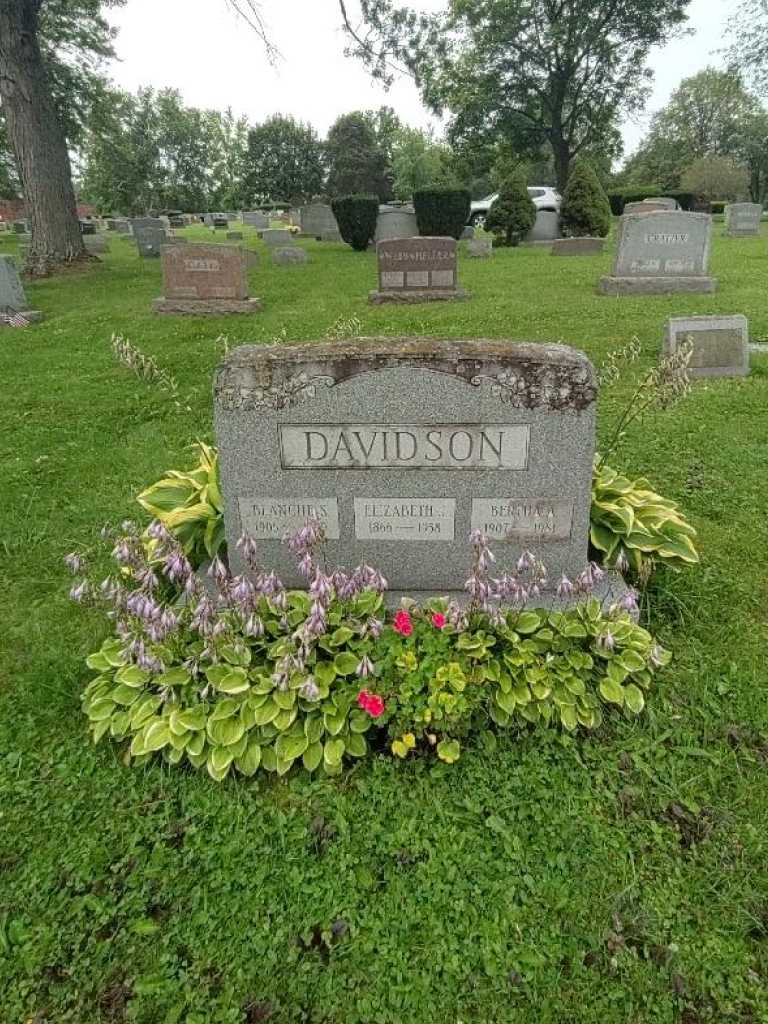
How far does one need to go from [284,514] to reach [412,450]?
0.71m

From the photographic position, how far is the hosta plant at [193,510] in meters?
3.39

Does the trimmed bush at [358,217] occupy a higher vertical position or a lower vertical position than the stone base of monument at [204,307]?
higher

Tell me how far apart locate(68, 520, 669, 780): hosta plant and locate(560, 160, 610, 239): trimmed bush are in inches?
809

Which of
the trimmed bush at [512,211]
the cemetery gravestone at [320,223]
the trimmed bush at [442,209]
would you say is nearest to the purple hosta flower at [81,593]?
the trimmed bush at [442,209]

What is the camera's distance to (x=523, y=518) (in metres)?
3.02

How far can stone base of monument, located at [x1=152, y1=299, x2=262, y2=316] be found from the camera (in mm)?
11195

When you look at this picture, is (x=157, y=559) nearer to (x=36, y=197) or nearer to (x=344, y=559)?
(x=344, y=559)

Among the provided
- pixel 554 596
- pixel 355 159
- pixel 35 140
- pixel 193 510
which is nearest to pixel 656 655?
pixel 554 596

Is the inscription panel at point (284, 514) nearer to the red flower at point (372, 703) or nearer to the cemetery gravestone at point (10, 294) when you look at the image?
the red flower at point (372, 703)

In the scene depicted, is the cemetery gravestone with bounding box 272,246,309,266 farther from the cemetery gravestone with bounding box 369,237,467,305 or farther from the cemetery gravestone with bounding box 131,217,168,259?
the cemetery gravestone with bounding box 369,237,467,305

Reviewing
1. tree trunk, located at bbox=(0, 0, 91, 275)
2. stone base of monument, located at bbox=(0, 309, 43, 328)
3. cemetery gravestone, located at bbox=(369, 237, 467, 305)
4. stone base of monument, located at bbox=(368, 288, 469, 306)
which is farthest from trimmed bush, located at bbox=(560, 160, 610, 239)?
stone base of monument, located at bbox=(0, 309, 43, 328)

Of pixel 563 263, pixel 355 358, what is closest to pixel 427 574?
pixel 355 358

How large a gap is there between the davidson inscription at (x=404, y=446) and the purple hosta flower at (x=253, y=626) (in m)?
0.72

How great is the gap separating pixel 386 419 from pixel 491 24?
119ft
